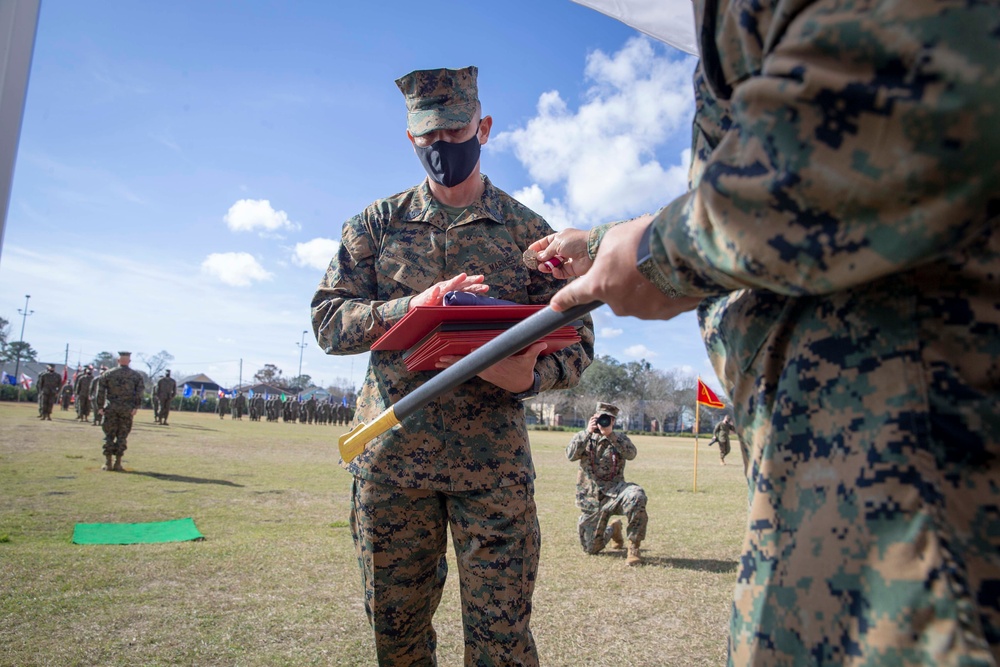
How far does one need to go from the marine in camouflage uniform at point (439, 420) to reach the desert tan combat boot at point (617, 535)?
5934 mm

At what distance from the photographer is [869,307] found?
3.13ft

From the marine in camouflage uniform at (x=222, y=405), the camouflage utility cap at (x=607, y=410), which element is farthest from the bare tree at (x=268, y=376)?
the camouflage utility cap at (x=607, y=410)

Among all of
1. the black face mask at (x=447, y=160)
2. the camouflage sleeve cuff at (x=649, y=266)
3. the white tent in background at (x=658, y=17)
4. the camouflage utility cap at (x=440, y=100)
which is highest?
the white tent in background at (x=658, y=17)

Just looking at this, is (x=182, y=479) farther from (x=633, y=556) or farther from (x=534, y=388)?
(x=534, y=388)

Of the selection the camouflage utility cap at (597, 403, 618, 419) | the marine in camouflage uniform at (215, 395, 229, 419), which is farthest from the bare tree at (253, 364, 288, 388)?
the camouflage utility cap at (597, 403, 618, 419)

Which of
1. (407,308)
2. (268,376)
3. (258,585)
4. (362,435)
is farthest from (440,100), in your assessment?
(268,376)

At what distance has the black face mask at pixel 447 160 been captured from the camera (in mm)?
2646

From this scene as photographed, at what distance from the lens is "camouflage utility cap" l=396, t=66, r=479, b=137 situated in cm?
260

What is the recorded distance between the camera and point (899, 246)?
0.84 metres

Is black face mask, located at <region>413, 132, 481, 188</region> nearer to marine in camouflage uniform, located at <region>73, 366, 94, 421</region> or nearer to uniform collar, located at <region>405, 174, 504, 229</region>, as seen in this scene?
uniform collar, located at <region>405, 174, 504, 229</region>

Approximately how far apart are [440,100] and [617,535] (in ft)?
22.9

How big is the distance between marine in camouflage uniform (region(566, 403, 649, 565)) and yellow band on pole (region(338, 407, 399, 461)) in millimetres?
6003

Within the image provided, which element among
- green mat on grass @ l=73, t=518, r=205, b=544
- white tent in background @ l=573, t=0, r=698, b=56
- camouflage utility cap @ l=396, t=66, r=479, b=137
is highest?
white tent in background @ l=573, t=0, r=698, b=56

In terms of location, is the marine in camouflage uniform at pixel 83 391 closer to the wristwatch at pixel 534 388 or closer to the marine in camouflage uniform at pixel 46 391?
the marine in camouflage uniform at pixel 46 391
